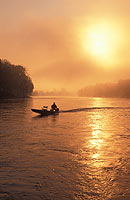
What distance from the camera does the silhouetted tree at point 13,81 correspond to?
351 feet

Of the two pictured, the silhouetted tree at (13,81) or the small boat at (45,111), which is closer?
the small boat at (45,111)

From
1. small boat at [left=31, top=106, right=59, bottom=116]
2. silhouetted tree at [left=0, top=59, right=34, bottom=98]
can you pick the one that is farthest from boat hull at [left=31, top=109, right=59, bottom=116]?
silhouetted tree at [left=0, top=59, right=34, bottom=98]

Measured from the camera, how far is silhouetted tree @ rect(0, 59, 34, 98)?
106925 millimetres

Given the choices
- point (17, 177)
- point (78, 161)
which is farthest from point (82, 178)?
point (17, 177)

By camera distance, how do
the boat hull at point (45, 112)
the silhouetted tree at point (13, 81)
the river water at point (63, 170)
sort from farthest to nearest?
the silhouetted tree at point (13, 81)
the boat hull at point (45, 112)
the river water at point (63, 170)

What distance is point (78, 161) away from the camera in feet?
40.3

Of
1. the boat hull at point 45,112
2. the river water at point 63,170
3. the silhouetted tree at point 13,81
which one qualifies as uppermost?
the silhouetted tree at point 13,81

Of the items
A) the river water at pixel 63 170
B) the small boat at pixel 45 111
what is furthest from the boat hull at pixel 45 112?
the river water at pixel 63 170

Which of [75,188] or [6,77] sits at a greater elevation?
[6,77]

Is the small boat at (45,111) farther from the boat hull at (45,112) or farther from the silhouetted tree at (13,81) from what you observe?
the silhouetted tree at (13,81)

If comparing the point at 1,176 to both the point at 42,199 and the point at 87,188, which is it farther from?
the point at 87,188

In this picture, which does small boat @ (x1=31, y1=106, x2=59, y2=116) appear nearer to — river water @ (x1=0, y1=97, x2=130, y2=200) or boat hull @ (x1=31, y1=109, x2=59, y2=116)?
Answer: boat hull @ (x1=31, y1=109, x2=59, y2=116)

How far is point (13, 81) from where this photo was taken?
4569 inches

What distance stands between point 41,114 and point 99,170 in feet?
96.1
